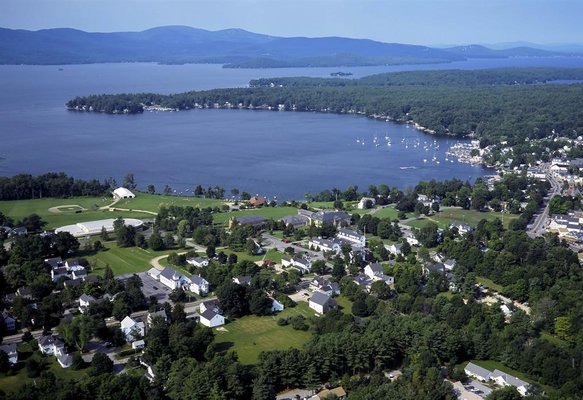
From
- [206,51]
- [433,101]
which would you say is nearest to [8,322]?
[433,101]

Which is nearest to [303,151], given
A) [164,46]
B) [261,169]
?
[261,169]

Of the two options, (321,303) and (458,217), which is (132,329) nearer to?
(321,303)

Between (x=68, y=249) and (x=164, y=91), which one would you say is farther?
(x=164, y=91)

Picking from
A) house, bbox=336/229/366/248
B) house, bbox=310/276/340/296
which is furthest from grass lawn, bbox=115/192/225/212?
house, bbox=310/276/340/296

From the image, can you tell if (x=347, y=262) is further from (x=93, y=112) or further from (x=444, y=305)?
(x=93, y=112)

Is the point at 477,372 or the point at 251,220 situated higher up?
the point at 251,220

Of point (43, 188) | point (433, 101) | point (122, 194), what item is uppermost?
point (433, 101)
